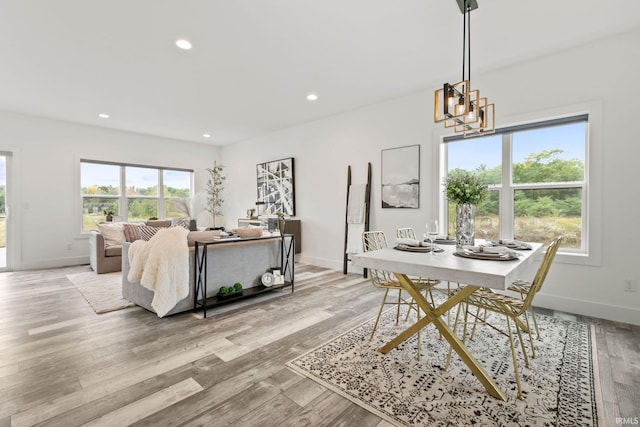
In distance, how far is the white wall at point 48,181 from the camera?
5.23 m

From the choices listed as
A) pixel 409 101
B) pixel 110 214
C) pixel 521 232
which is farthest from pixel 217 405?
pixel 110 214

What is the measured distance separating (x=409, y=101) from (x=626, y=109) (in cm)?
230

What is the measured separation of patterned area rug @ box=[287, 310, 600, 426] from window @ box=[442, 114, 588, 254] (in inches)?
48.0

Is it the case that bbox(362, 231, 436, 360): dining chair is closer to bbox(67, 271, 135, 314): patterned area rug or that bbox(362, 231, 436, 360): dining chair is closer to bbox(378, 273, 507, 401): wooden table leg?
bbox(378, 273, 507, 401): wooden table leg

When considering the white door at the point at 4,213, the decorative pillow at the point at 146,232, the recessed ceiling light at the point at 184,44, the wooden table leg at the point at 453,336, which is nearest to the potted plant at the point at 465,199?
the wooden table leg at the point at 453,336

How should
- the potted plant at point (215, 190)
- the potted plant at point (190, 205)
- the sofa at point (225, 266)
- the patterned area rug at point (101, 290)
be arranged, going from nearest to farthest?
the sofa at point (225, 266), the patterned area rug at point (101, 290), the potted plant at point (190, 205), the potted plant at point (215, 190)

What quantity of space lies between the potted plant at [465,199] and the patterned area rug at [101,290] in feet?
11.6

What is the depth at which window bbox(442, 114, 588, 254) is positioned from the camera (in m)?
3.24

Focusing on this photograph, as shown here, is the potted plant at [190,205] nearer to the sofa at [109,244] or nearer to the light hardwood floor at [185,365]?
the sofa at [109,244]

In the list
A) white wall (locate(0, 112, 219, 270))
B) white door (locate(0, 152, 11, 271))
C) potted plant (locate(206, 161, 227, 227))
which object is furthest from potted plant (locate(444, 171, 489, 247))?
white door (locate(0, 152, 11, 271))

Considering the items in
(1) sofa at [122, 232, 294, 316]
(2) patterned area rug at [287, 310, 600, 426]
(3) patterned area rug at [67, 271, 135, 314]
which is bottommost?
(2) patterned area rug at [287, 310, 600, 426]

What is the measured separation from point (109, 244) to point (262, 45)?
4.36 meters

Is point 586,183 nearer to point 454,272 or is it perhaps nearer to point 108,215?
point 454,272

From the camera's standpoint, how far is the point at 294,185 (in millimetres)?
6035
